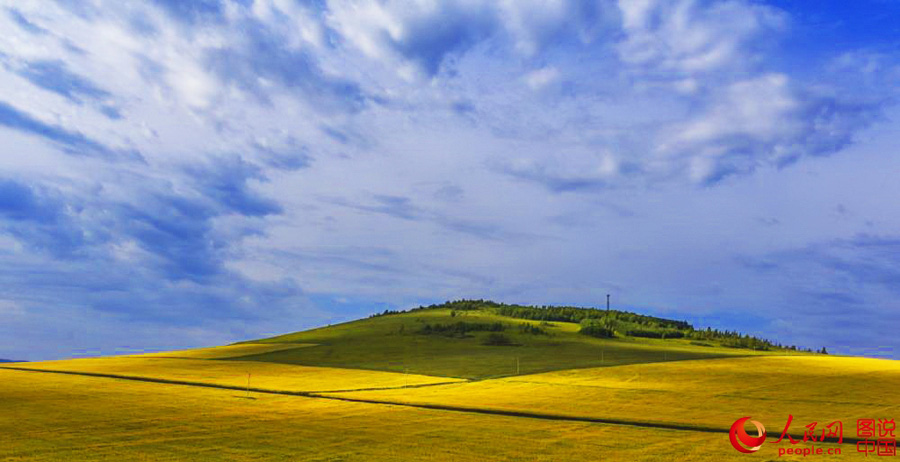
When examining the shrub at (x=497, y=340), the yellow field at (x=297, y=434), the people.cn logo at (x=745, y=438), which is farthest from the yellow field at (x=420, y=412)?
the shrub at (x=497, y=340)

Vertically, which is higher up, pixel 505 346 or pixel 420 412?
pixel 505 346

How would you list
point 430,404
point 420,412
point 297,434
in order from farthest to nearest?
point 430,404, point 420,412, point 297,434

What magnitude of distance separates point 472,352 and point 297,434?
4320 cm

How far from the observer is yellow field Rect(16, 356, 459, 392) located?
48.5 m

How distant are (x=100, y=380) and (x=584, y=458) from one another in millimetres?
41066

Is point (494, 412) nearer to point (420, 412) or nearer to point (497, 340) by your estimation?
point (420, 412)

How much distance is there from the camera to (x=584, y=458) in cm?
2322

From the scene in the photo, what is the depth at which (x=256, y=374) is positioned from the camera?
5697 centimetres

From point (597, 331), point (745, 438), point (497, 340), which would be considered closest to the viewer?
point (745, 438)

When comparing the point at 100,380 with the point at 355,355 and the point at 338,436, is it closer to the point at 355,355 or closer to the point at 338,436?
the point at 355,355

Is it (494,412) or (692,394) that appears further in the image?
(692,394)

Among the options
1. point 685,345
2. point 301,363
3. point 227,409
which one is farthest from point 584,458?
point 685,345

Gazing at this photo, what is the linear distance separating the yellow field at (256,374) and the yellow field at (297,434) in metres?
9.66

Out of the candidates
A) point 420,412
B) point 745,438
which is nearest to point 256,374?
point 420,412
